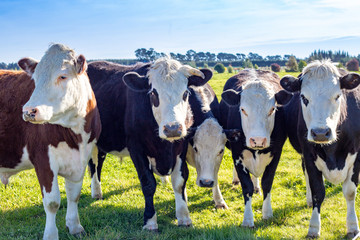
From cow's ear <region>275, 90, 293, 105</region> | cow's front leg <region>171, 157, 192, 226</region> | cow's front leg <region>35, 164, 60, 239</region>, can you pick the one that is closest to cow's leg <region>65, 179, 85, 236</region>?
cow's front leg <region>35, 164, 60, 239</region>

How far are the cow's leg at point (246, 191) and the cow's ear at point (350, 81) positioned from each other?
1850 mm

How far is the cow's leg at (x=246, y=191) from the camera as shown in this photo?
5379 mm

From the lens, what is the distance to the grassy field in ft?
16.3

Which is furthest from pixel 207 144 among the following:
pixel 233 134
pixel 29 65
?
pixel 29 65

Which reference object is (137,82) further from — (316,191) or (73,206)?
(316,191)

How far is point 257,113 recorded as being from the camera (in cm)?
512

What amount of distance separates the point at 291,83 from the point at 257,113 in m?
0.61

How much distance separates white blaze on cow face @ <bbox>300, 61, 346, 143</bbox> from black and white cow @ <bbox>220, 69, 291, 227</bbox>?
554 millimetres

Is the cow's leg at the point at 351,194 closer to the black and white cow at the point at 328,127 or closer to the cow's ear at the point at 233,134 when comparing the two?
the black and white cow at the point at 328,127

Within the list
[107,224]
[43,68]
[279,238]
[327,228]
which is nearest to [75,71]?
[43,68]

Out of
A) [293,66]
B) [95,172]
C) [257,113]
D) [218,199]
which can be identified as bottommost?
[218,199]

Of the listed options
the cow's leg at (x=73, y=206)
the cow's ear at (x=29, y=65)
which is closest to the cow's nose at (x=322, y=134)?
the cow's leg at (x=73, y=206)

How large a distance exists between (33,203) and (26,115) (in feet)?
9.79

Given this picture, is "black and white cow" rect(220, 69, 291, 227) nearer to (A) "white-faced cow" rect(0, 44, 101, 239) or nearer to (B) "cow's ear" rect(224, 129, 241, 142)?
(B) "cow's ear" rect(224, 129, 241, 142)
